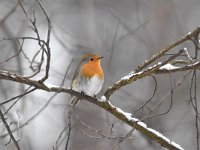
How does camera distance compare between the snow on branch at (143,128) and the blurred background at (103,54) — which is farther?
the blurred background at (103,54)

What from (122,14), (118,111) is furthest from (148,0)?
(118,111)

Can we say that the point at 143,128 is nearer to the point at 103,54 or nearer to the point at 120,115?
the point at 120,115

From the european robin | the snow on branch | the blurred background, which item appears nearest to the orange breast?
the european robin

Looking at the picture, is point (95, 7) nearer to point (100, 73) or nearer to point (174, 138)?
point (174, 138)

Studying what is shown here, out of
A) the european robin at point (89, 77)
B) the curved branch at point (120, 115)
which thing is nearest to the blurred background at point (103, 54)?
the european robin at point (89, 77)

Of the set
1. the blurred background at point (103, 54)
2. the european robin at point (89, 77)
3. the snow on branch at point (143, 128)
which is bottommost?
the snow on branch at point (143, 128)

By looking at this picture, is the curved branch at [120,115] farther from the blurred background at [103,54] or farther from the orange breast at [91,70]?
the blurred background at [103,54]

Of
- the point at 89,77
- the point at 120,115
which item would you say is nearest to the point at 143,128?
the point at 120,115

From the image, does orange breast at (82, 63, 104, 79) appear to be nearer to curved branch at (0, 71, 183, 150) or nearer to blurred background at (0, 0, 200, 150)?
curved branch at (0, 71, 183, 150)

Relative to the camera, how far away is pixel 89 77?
4.31 meters

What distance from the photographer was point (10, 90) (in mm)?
7438

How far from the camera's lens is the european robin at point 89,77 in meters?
4.23

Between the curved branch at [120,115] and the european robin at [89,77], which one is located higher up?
the european robin at [89,77]

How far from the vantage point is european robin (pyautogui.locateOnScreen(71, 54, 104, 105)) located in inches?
167
